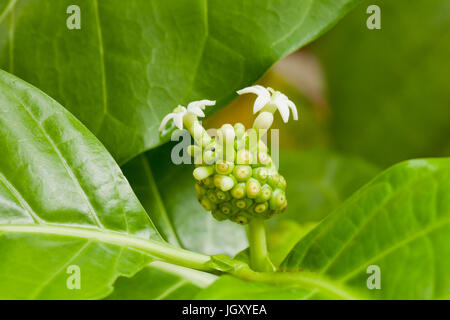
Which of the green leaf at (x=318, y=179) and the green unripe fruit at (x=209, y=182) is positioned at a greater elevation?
the green leaf at (x=318, y=179)

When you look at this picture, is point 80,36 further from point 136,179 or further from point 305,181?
point 305,181

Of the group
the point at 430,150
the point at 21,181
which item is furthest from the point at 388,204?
the point at 430,150

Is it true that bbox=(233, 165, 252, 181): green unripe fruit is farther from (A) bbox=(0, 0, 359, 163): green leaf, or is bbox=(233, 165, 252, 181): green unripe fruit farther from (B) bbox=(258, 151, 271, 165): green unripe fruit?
(A) bbox=(0, 0, 359, 163): green leaf

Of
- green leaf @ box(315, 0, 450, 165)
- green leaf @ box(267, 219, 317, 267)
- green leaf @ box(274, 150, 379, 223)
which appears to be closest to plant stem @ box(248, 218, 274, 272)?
green leaf @ box(267, 219, 317, 267)

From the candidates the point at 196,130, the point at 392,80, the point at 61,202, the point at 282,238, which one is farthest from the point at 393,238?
the point at 392,80

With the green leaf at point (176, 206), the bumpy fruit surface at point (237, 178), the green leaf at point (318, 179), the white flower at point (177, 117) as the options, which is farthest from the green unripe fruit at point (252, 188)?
the green leaf at point (318, 179)

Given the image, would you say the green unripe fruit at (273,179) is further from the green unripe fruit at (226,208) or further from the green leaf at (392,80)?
the green leaf at (392,80)

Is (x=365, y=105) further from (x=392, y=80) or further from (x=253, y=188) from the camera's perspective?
(x=253, y=188)
